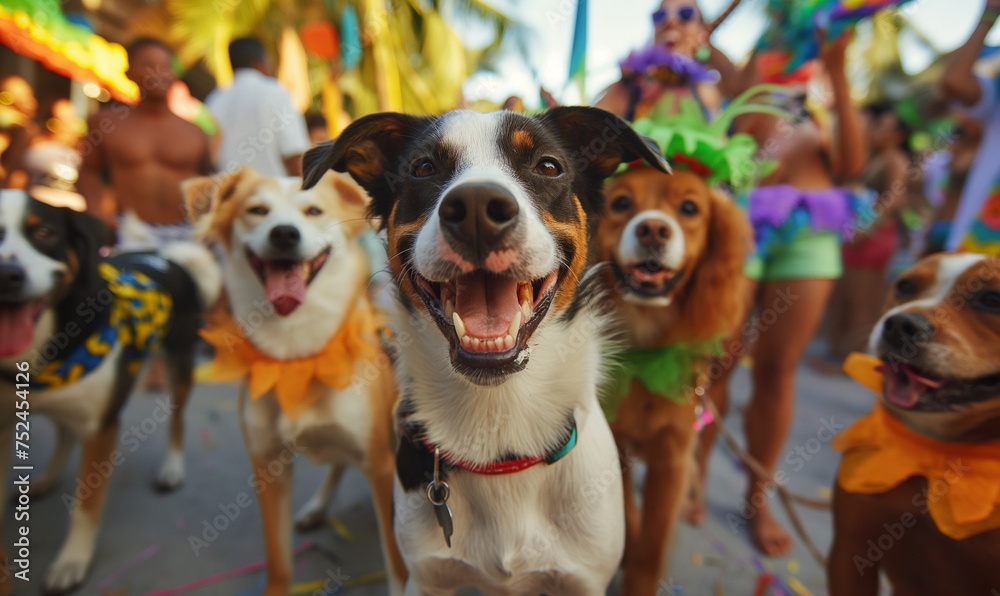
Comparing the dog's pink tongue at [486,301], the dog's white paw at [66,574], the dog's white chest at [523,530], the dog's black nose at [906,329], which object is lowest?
the dog's white paw at [66,574]

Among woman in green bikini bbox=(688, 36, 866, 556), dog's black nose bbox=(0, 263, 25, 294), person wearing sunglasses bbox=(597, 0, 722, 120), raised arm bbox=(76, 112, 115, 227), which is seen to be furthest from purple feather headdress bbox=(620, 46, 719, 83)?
raised arm bbox=(76, 112, 115, 227)

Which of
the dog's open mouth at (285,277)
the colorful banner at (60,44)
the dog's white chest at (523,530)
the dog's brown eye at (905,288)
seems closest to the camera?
the dog's white chest at (523,530)

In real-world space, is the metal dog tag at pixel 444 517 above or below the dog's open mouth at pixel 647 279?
below

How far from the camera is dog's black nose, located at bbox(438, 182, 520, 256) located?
100 centimetres

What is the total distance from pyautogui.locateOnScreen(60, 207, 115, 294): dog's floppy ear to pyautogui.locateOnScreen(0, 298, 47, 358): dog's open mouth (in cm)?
18

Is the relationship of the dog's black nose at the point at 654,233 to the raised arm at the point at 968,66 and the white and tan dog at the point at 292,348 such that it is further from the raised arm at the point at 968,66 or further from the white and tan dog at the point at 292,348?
the raised arm at the point at 968,66

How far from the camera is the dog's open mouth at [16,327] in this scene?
171cm

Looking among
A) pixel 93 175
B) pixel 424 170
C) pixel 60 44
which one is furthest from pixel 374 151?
pixel 60 44

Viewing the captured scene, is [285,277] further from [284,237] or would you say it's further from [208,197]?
[208,197]

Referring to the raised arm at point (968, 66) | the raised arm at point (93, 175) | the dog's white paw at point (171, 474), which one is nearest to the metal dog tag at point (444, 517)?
the dog's white paw at point (171, 474)

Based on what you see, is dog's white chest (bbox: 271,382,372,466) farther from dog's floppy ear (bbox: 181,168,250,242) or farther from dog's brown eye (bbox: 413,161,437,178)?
dog's brown eye (bbox: 413,161,437,178)

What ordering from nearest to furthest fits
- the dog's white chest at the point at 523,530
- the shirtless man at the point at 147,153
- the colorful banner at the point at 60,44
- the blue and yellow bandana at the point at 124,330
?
the dog's white chest at the point at 523,530, the blue and yellow bandana at the point at 124,330, the shirtless man at the point at 147,153, the colorful banner at the point at 60,44

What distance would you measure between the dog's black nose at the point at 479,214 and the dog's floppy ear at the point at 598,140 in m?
0.48

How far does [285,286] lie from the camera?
1.73 metres
